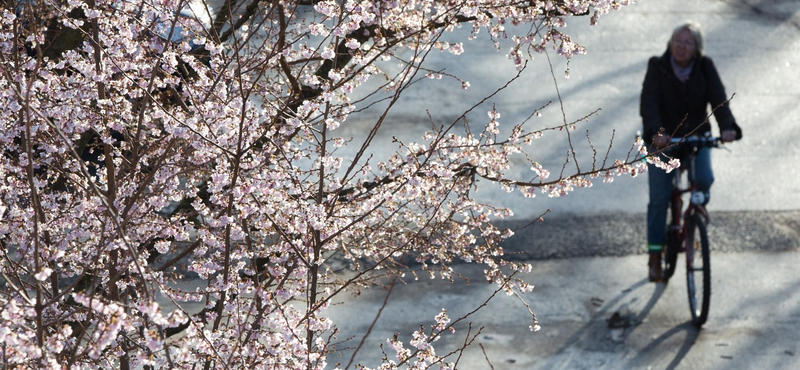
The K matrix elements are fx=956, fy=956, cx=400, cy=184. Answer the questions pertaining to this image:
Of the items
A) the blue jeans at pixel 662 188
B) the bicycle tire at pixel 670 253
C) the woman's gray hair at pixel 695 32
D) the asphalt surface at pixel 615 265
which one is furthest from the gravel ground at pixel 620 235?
the woman's gray hair at pixel 695 32

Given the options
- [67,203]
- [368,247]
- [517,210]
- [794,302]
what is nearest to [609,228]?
[517,210]

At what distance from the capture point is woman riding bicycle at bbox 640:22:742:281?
591cm

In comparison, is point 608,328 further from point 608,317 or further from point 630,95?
point 630,95

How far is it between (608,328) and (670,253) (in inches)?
29.5

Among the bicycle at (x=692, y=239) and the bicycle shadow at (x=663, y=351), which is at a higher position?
the bicycle at (x=692, y=239)

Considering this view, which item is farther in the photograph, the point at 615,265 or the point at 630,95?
the point at 630,95

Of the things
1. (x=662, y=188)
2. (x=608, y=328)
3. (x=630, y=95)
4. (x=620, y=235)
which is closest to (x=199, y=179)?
(x=608, y=328)

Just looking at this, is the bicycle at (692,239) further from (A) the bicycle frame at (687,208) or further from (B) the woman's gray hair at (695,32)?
(B) the woman's gray hair at (695,32)

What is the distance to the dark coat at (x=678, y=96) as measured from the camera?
5.96m

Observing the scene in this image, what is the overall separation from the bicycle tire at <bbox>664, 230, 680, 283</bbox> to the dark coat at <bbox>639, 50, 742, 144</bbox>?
2.14ft

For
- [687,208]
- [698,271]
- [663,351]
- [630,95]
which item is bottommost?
[663,351]

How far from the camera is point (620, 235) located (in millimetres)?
7074

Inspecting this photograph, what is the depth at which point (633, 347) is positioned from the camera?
5.63 m

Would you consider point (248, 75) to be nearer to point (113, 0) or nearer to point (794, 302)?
point (113, 0)
